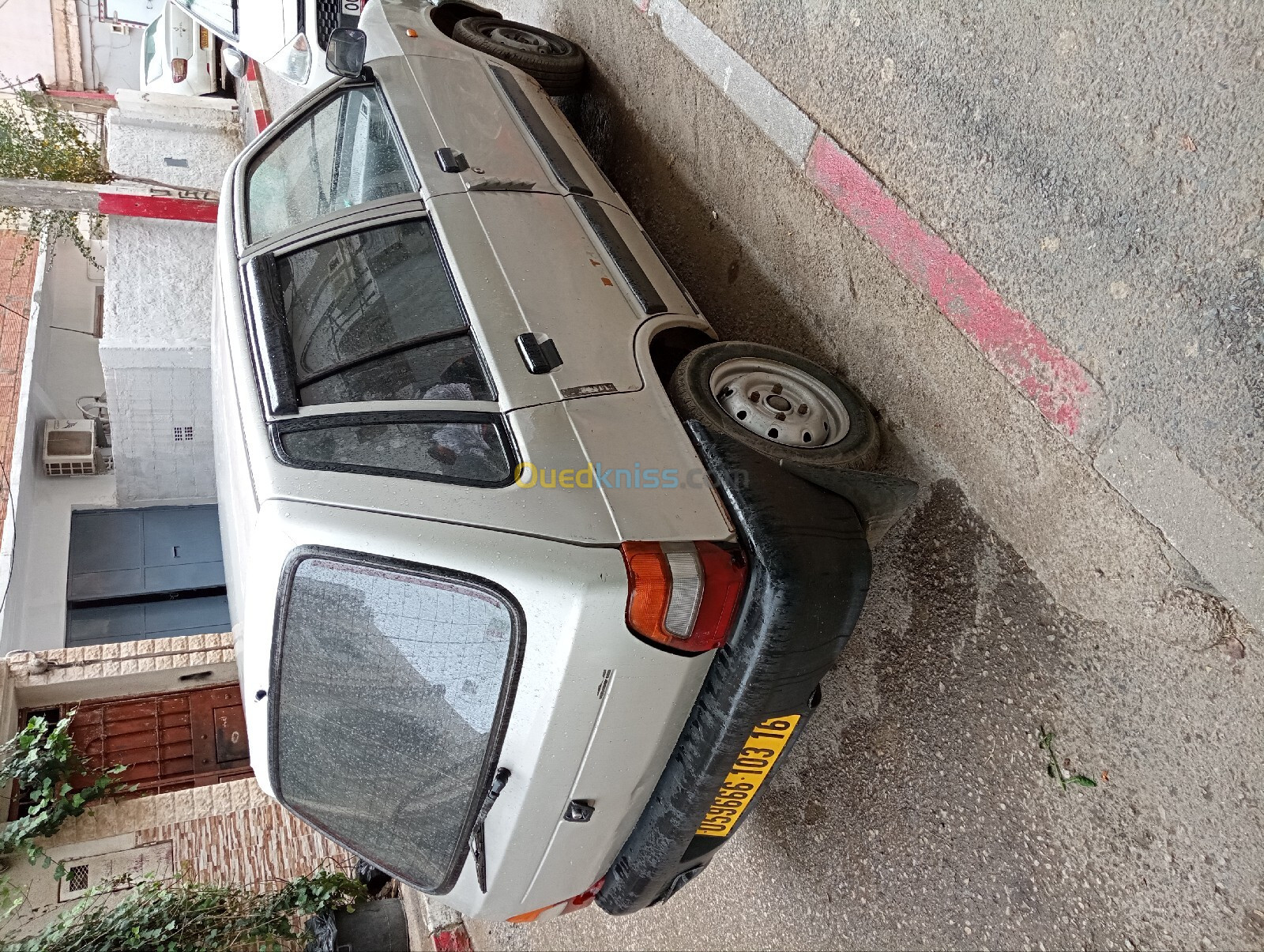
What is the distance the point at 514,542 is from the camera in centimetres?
208

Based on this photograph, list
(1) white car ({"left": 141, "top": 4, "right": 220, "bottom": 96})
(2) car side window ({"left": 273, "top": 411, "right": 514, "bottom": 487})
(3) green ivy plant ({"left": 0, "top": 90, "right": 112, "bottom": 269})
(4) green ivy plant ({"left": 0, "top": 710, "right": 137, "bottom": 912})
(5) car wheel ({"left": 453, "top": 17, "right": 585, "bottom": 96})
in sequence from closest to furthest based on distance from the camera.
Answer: (2) car side window ({"left": 273, "top": 411, "right": 514, "bottom": 487}), (5) car wheel ({"left": 453, "top": 17, "right": 585, "bottom": 96}), (4) green ivy plant ({"left": 0, "top": 710, "right": 137, "bottom": 912}), (3) green ivy plant ({"left": 0, "top": 90, "right": 112, "bottom": 269}), (1) white car ({"left": 141, "top": 4, "right": 220, "bottom": 96})

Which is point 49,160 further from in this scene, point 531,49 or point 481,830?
point 481,830

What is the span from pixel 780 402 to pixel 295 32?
3.82 meters

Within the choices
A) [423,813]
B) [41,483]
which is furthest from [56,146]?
[423,813]

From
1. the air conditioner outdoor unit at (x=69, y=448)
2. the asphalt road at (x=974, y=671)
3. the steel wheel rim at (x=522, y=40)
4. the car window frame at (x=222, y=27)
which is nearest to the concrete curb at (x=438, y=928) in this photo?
the asphalt road at (x=974, y=671)

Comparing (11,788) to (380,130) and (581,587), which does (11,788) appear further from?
(581,587)

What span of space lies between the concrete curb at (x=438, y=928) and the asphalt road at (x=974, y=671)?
1.83 m

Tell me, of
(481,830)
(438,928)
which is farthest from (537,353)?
(438,928)

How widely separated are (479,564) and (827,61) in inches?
84.4

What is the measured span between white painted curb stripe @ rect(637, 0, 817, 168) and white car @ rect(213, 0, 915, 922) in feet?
2.41

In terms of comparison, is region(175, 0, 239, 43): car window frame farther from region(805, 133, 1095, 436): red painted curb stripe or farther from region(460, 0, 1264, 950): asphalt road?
region(805, 133, 1095, 436): red painted curb stripe

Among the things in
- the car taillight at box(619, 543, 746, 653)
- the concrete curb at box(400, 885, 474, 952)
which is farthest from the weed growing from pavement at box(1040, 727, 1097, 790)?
the concrete curb at box(400, 885, 474, 952)

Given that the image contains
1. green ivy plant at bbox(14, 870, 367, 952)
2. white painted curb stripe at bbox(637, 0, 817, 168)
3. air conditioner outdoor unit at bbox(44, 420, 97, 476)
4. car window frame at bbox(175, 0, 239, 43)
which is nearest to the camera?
white painted curb stripe at bbox(637, 0, 817, 168)

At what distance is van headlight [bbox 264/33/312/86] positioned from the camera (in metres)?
4.76
